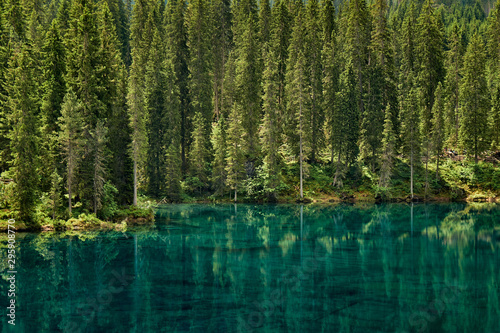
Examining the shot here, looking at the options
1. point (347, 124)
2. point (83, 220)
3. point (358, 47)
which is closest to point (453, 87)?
point (358, 47)

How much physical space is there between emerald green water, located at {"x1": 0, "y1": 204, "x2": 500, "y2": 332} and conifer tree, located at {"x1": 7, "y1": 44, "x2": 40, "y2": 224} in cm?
333

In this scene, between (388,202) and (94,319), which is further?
(388,202)

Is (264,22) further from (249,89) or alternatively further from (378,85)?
(378,85)

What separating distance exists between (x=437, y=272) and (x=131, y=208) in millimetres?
29077

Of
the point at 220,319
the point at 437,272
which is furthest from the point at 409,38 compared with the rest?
the point at 220,319

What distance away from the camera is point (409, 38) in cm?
7425

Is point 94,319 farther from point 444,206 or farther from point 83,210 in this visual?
point 444,206

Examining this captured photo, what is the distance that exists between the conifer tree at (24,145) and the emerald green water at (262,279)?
3.33m

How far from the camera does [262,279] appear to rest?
63.4 ft

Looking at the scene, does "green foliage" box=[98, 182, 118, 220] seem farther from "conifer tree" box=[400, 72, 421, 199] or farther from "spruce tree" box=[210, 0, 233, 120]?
"conifer tree" box=[400, 72, 421, 199]

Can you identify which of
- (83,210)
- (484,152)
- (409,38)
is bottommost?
(83,210)

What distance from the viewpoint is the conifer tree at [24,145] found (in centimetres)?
3300

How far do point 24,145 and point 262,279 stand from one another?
77.5 ft

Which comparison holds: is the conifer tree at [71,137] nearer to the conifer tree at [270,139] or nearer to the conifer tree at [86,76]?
the conifer tree at [86,76]
